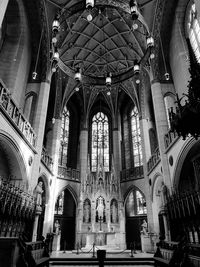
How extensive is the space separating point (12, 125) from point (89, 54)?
1429 cm

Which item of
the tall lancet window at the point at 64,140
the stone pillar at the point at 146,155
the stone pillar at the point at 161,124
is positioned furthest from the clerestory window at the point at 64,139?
the stone pillar at the point at 161,124

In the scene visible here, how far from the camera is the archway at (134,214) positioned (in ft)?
64.8

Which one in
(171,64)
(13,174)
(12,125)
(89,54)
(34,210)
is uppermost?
(89,54)

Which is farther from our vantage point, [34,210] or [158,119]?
[158,119]

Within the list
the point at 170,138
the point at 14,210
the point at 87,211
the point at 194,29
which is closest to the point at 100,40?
the point at 194,29

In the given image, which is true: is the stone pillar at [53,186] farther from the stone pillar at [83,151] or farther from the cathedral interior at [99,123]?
the stone pillar at [83,151]

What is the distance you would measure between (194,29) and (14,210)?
14084 millimetres

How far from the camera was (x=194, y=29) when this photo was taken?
12.7 meters

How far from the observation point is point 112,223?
18.1 m

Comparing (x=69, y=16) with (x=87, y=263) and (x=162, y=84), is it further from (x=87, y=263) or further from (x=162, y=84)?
(x=87, y=263)

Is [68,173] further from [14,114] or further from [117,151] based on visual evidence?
[14,114]

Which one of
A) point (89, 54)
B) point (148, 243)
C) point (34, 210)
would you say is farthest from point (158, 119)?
point (89, 54)

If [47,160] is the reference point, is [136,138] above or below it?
above

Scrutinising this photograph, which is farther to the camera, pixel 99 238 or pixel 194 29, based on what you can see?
pixel 99 238
